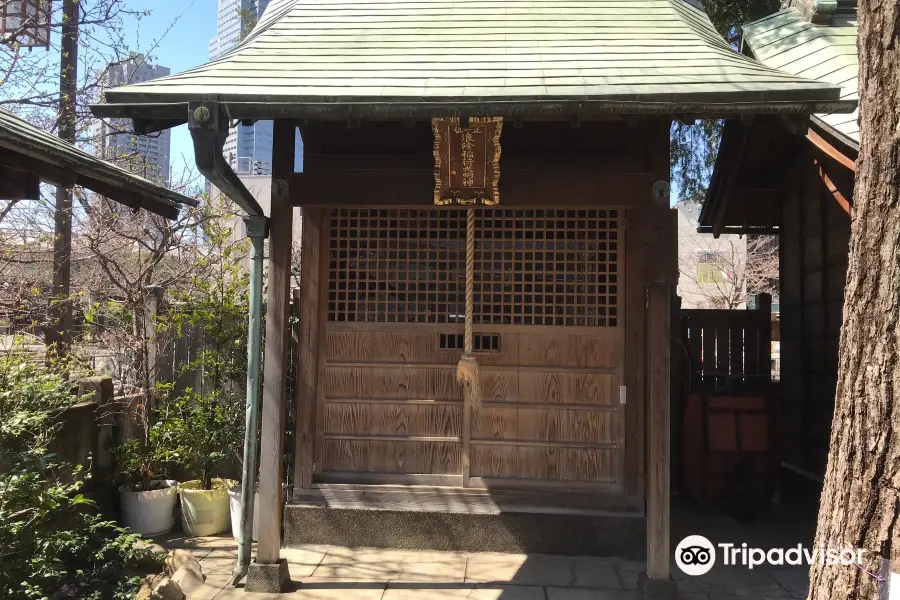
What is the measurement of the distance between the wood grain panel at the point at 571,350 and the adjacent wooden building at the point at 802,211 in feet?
9.15

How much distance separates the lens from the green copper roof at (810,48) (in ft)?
20.5

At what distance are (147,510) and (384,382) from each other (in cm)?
272

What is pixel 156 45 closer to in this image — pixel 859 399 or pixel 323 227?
pixel 323 227

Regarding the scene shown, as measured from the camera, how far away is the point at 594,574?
523cm

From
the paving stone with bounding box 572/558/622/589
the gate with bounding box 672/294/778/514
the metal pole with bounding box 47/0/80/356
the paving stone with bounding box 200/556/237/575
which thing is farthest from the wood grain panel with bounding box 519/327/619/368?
the metal pole with bounding box 47/0/80/356

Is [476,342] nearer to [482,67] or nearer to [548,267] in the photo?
[548,267]

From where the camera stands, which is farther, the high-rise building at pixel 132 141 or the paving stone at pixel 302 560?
the high-rise building at pixel 132 141

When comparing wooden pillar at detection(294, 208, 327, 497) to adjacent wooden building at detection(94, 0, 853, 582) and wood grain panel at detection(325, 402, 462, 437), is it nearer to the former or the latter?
adjacent wooden building at detection(94, 0, 853, 582)

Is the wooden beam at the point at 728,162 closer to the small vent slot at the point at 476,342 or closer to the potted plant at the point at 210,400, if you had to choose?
the small vent slot at the point at 476,342

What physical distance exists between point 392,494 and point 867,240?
4481mm

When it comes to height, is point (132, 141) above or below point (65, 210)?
above

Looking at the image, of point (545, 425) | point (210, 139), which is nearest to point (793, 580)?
point (545, 425)

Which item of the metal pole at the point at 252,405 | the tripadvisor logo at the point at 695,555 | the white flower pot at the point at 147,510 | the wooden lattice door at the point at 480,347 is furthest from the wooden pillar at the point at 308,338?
the tripadvisor logo at the point at 695,555

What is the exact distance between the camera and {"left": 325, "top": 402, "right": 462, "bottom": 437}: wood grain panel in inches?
236
